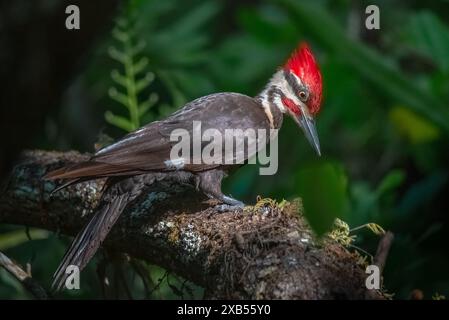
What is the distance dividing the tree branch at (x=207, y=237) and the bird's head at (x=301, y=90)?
2.98 feet

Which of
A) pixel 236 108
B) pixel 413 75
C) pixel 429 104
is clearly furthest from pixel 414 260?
pixel 413 75

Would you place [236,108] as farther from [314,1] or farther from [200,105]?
[314,1]

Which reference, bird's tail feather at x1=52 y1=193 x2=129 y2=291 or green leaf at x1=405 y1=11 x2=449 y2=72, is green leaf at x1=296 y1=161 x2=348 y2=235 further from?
green leaf at x1=405 y1=11 x2=449 y2=72

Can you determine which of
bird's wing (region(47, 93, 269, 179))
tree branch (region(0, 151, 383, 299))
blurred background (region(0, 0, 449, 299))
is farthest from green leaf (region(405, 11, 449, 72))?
tree branch (region(0, 151, 383, 299))

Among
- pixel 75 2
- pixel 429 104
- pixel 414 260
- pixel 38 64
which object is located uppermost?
pixel 75 2

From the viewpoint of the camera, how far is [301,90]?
4.88 meters

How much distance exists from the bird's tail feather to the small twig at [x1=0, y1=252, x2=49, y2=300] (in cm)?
13

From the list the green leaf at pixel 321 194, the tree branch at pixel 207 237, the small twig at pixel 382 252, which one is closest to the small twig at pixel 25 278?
the tree branch at pixel 207 237

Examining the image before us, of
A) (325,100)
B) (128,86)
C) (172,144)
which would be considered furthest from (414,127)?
(172,144)

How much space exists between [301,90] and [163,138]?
912mm

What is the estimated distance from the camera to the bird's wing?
393 cm

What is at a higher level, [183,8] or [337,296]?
[183,8]

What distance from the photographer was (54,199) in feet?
14.2
